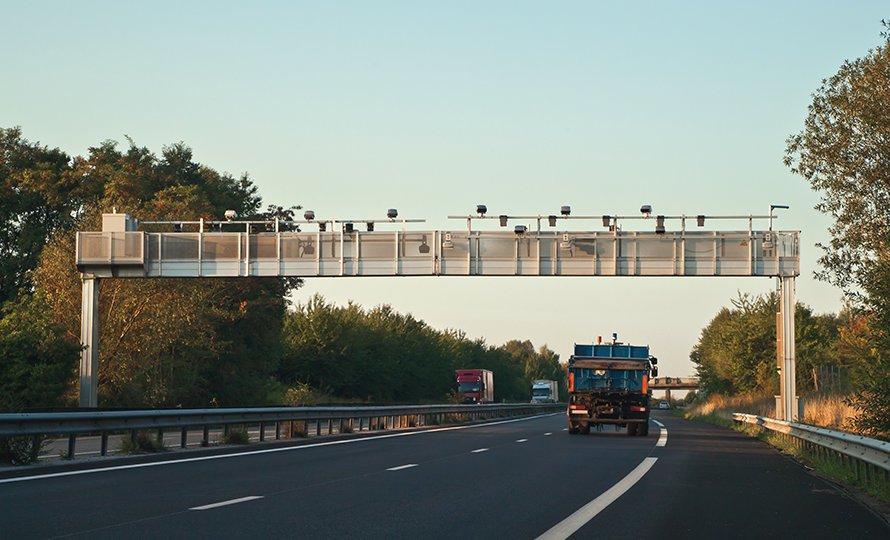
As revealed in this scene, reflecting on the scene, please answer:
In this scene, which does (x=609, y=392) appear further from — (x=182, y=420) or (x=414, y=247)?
(x=182, y=420)

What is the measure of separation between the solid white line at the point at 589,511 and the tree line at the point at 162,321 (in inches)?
562

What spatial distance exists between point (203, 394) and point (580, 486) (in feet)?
152

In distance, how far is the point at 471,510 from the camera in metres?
11.7

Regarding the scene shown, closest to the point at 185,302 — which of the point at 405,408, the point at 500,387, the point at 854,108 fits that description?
the point at 405,408

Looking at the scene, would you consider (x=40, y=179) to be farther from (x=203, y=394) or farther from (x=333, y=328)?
(x=333, y=328)

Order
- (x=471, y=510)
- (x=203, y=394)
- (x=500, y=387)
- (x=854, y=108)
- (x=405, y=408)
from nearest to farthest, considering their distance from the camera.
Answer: (x=471, y=510) < (x=854, y=108) < (x=405, y=408) < (x=203, y=394) < (x=500, y=387)

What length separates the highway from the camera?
9.98m

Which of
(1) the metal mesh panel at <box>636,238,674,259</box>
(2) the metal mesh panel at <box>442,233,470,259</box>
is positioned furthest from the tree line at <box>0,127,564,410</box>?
(1) the metal mesh panel at <box>636,238,674,259</box>

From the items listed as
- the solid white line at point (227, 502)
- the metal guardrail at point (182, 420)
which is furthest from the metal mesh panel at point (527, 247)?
the solid white line at point (227, 502)

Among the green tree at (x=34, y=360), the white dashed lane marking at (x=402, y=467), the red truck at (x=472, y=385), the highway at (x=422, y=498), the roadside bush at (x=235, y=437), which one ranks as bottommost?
the red truck at (x=472, y=385)

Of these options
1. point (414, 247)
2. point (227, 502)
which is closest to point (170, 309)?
A: point (414, 247)

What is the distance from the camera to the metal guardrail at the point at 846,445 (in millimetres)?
13823

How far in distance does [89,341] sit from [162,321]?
398 cm

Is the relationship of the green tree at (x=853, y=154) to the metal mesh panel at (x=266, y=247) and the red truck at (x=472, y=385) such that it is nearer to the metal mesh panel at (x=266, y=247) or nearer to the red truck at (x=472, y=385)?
the metal mesh panel at (x=266, y=247)
